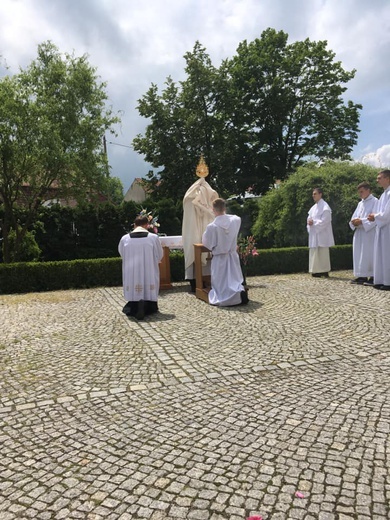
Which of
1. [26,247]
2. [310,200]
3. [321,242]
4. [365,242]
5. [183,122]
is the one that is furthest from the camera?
[183,122]

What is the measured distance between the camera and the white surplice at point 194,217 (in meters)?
9.37

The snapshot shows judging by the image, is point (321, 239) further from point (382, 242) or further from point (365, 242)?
point (382, 242)

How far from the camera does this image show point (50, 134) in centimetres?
1119

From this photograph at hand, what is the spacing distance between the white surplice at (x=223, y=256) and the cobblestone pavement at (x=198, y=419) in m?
1.32

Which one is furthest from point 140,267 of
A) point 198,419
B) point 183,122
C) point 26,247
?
point 183,122

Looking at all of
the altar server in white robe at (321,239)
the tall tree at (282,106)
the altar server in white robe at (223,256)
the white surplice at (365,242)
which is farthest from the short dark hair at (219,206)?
the tall tree at (282,106)

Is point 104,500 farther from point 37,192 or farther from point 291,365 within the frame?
point 37,192

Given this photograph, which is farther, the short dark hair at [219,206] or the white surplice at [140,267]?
the short dark hair at [219,206]

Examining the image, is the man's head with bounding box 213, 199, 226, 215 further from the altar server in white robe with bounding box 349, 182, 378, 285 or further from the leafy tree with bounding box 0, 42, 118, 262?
the leafy tree with bounding box 0, 42, 118, 262

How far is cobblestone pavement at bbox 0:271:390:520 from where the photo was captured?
229cm

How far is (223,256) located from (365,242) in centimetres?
393

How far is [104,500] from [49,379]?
208 cm

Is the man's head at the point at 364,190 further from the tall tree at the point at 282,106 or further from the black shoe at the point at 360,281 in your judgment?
the tall tree at the point at 282,106

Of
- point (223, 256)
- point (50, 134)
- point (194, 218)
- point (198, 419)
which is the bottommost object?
point (198, 419)
